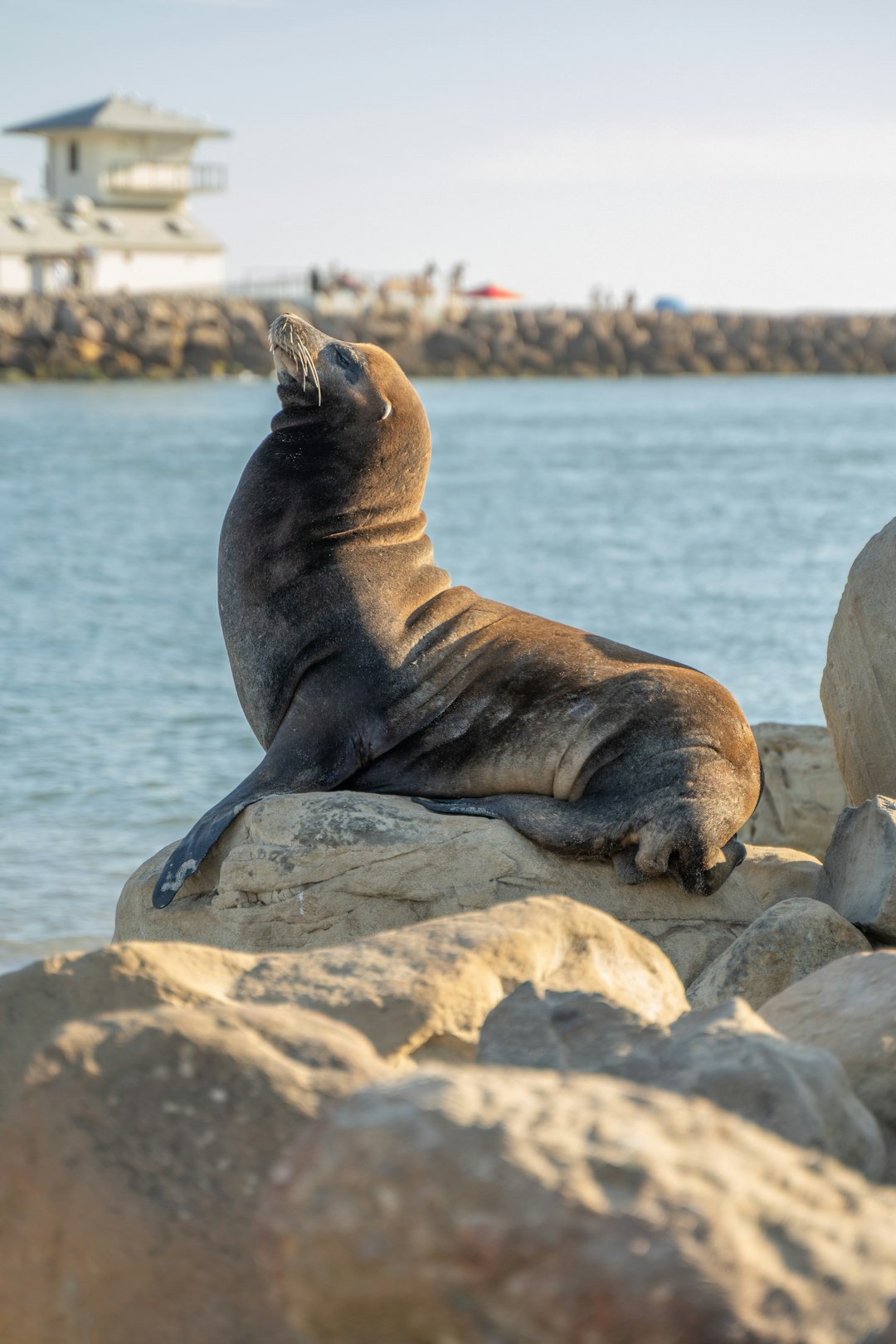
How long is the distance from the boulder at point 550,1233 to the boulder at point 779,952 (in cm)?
200

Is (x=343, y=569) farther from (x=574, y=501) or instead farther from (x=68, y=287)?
(x=68, y=287)

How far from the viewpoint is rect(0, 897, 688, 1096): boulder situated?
2.71 metres

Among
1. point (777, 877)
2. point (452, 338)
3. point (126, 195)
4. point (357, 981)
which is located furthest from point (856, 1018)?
point (126, 195)

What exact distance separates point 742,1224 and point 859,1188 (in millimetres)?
260

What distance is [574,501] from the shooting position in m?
27.6

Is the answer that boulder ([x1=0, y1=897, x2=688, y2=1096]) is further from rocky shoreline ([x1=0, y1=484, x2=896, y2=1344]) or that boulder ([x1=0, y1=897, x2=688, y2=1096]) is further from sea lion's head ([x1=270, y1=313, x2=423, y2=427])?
sea lion's head ([x1=270, y1=313, x2=423, y2=427])

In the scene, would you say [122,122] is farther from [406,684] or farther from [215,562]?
[406,684]

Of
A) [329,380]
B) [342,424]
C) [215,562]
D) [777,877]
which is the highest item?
[329,380]

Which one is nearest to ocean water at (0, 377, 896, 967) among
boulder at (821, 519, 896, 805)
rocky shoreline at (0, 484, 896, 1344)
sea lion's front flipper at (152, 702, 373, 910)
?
sea lion's front flipper at (152, 702, 373, 910)

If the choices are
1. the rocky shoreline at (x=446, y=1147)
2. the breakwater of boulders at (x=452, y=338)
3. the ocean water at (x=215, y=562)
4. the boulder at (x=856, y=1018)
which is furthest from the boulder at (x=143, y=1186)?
the breakwater of boulders at (x=452, y=338)

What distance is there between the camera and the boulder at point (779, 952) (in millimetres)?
3902

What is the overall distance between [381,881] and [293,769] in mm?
481

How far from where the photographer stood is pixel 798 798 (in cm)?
625

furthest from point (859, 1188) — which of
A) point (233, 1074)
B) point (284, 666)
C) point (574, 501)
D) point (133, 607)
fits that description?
point (574, 501)
